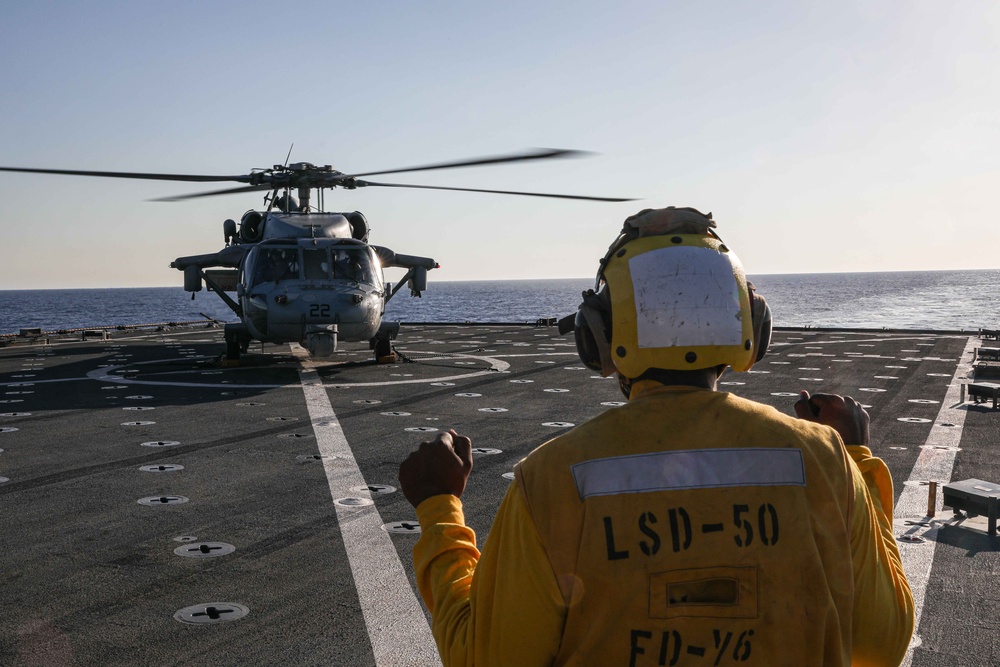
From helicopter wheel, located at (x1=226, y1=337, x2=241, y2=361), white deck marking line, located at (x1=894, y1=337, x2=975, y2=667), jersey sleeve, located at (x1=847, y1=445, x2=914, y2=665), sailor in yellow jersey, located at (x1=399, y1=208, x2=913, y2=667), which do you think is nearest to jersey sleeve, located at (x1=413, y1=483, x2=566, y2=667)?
sailor in yellow jersey, located at (x1=399, y1=208, x2=913, y2=667)

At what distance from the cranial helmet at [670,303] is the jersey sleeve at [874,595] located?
1.58ft

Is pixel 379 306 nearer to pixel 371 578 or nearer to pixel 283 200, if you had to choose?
pixel 283 200

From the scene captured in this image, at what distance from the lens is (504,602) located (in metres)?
2.00

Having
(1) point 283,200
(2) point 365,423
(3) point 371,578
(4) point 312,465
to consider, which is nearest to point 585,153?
(2) point 365,423

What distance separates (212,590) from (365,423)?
6.37m

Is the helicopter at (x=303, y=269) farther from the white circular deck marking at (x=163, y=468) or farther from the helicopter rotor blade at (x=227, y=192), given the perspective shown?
the white circular deck marking at (x=163, y=468)

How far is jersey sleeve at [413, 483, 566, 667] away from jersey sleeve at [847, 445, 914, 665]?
818 mm

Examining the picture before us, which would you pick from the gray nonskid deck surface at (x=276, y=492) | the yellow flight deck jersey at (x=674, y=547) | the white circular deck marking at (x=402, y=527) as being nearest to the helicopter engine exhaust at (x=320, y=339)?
the gray nonskid deck surface at (x=276, y=492)

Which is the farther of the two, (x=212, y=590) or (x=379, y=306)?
(x=379, y=306)

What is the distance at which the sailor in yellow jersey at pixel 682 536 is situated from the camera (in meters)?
1.93

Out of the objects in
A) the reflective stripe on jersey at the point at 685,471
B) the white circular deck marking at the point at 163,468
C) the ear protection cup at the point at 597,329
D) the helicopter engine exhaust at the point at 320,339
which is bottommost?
the white circular deck marking at the point at 163,468

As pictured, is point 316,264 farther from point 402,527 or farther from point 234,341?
point 402,527

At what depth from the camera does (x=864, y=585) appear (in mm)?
2176

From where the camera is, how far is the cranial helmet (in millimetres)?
2186
